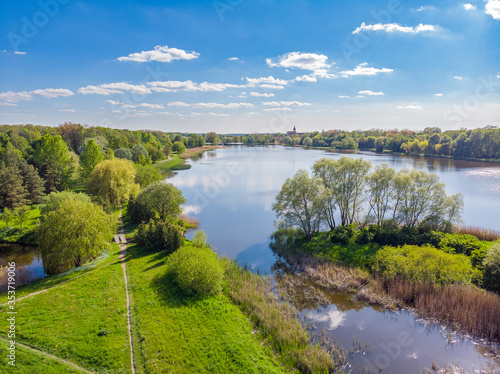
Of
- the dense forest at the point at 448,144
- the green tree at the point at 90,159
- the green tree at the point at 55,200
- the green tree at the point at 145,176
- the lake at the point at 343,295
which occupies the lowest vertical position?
the lake at the point at 343,295

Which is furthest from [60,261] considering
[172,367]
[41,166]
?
[41,166]

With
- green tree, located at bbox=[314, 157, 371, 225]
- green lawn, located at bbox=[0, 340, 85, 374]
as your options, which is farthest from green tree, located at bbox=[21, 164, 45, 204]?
green tree, located at bbox=[314, 157, 371, 225]

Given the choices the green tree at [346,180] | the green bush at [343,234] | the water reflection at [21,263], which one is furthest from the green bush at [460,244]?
the water reflection at [21,263]

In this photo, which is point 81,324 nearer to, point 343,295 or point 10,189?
point 343,295

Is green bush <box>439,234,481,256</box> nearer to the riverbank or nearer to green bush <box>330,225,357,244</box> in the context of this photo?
the riverbank

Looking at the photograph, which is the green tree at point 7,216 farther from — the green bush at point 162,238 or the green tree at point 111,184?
the green bush at point 162,238

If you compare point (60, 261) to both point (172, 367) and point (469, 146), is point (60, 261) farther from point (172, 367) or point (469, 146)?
point (469, 146)

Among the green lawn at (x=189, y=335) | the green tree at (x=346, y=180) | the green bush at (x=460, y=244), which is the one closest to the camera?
the green lawn at (x=189, y=335)
